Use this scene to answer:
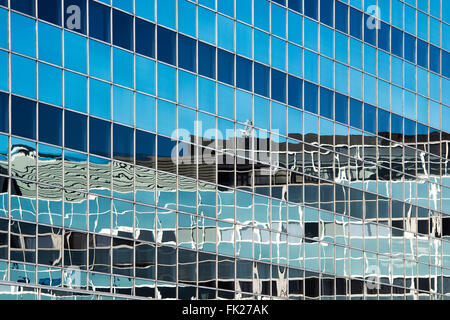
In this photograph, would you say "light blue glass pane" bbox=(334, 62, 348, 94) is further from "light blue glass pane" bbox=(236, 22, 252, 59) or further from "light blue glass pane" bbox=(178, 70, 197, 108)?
"light blue glass pane" bbox=(178, 70, 197, 108)

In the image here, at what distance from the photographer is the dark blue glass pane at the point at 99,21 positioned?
139 ft

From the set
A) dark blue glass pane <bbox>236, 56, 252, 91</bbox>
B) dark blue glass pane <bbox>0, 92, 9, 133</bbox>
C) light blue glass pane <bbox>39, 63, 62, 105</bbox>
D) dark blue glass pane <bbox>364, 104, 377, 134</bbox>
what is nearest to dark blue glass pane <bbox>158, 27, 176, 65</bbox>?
dark blue glass pane <bbox>236, 56, 252, 91</bbox>

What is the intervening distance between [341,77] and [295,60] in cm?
352

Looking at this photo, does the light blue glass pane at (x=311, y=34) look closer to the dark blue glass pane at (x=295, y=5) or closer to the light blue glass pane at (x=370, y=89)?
the dark blue glass pane at (x=295, y=5)

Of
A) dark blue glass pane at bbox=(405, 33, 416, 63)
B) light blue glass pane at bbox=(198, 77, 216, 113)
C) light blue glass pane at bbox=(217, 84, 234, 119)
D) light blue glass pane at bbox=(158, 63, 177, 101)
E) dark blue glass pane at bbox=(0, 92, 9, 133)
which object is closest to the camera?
dark blue glass pane at bbox=(0, 92, 9, 133)

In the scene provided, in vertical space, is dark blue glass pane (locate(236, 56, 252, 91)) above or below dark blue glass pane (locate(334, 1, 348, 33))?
below

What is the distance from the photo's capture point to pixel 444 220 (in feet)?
202

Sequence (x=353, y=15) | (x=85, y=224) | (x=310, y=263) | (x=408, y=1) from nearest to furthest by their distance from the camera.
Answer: (x=85, y=224)
(x=310, y=263)
(x=353, y=15)
(x=408, y=1)

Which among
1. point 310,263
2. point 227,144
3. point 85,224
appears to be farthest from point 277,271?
point 85,224

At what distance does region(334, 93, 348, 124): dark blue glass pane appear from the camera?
179ft

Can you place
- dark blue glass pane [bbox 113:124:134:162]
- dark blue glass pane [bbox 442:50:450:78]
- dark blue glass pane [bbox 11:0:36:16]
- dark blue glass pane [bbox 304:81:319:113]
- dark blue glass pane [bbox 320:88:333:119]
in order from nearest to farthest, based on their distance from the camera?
dark blue glass pane [bbox 11:0:36:16] < dark blue glass pane [bbox 113:124:134:162] < dark blue glass pane [bbox 304:81:319:113] < dark blue glass pane [bbox 320:88:333:119] < dark blue glass pane [bbox 442:50:450:78]

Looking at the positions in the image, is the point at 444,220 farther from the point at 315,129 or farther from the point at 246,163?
the point at 246,163

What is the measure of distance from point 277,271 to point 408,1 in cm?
1662

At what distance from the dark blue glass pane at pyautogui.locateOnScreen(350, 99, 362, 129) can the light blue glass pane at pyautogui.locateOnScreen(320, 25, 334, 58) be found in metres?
2.73
